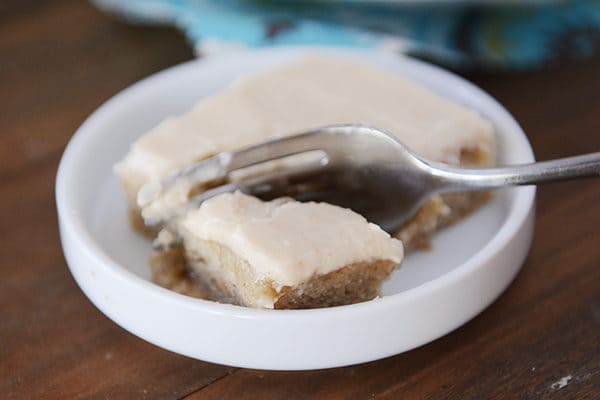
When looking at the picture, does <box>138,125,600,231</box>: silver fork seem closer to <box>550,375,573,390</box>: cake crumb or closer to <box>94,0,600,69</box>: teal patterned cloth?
<box>550,375,573,390</box>: cake crumb

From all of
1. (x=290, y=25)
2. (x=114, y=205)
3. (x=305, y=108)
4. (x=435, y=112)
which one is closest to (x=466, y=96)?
(x=435, y=112)

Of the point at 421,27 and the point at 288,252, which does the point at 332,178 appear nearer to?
the point at 288,252

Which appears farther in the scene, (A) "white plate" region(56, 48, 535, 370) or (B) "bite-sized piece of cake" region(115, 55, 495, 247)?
(B) "bite-sized piece of cake" region(115, 55, 495, 247)

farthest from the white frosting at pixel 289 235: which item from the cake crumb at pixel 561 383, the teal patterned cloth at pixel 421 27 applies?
the teal patterned cloth at pixel 421 27

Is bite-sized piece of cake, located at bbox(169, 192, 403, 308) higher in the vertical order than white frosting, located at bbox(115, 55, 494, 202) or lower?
lower

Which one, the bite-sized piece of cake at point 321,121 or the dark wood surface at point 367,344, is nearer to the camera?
the dark wood surface at point 367,344

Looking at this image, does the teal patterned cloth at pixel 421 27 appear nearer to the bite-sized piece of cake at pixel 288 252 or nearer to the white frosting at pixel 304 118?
the white frosting at pixel 304 118

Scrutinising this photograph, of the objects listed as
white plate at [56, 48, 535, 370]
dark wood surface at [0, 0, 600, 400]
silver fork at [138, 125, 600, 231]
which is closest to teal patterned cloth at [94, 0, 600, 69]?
dark wood surface at [0, 0, 600, 400]
